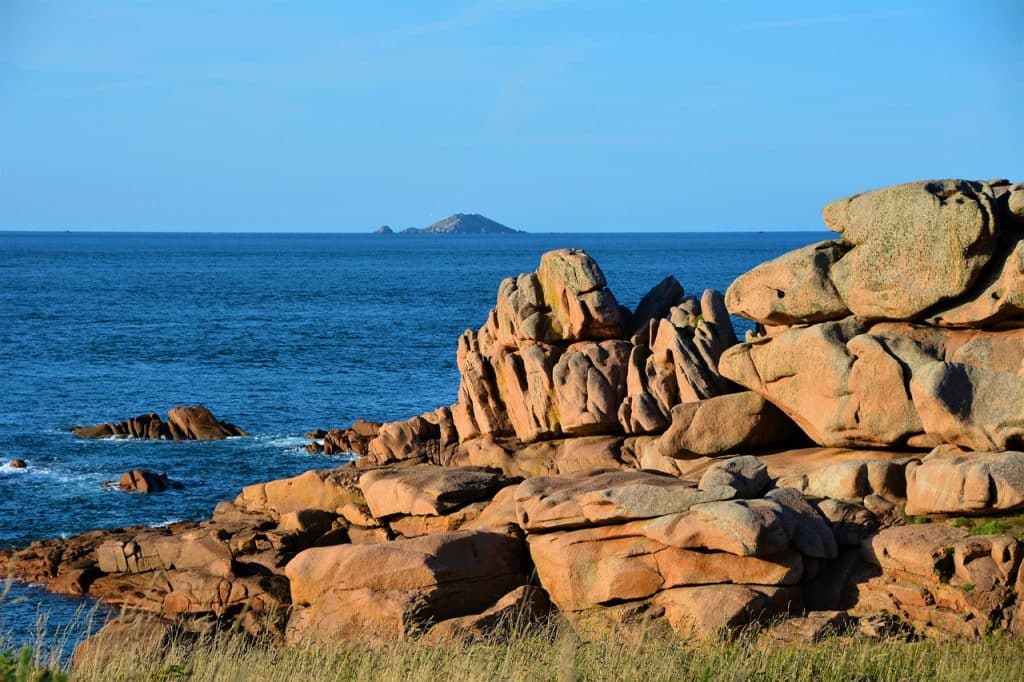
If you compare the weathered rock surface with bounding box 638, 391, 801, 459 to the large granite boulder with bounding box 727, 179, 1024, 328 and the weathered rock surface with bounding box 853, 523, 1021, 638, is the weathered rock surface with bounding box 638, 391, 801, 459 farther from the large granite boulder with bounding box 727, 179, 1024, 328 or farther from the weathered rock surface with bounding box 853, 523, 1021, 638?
the weathered rock surface with bounding box 853, 523, 1021, 638

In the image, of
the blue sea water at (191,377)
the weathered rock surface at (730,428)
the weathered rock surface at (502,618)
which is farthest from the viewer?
the blue sea water at (191,377)

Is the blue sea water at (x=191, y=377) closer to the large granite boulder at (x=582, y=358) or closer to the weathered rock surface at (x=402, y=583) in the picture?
the weathered rock surface at (x=402, y=583)

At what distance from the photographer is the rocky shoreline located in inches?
905

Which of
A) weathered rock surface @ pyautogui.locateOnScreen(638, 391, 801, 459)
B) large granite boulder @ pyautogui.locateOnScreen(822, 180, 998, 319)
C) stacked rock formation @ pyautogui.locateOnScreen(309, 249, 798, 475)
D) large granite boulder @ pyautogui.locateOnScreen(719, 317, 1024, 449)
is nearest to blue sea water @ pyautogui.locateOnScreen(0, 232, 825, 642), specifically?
stacked rock formation @ pyautogui.locateOnScreen(309, 249, 798, 475)

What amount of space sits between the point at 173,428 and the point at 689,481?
113 feet

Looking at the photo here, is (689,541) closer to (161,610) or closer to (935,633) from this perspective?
(935,633)

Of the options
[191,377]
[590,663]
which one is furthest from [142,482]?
[590,663]

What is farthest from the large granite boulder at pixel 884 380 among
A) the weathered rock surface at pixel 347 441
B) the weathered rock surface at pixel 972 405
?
the weathered rock surface at pixel 347 441

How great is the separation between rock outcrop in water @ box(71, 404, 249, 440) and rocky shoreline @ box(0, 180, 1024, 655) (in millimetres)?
16083

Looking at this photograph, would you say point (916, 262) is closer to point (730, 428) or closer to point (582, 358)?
point (730, 428)

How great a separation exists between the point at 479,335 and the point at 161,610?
16043 millimetres

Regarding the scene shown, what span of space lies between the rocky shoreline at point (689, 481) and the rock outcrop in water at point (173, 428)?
16.1 metres

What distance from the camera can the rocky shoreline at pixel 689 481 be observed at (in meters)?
23.0

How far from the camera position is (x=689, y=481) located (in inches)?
1027
